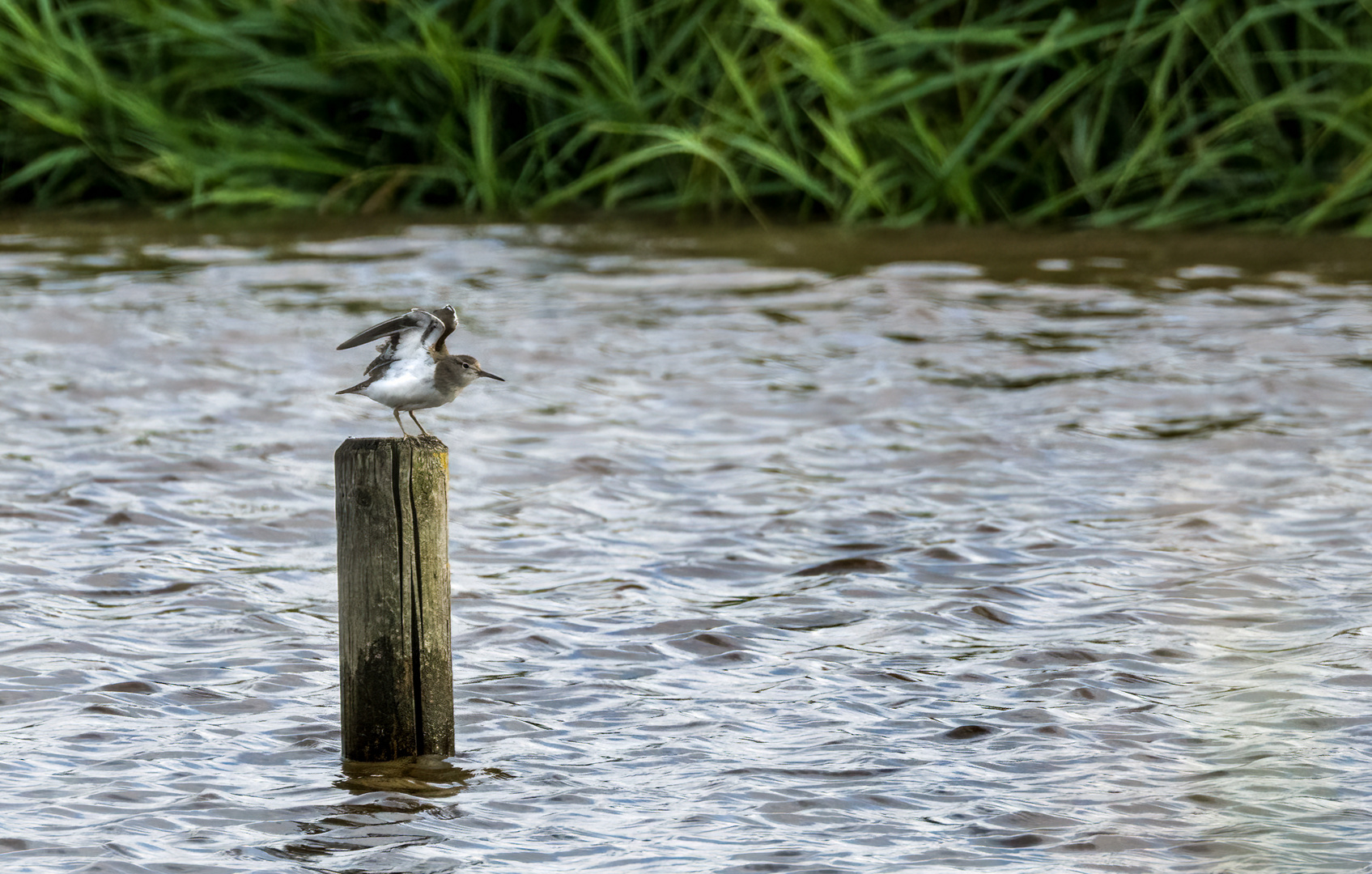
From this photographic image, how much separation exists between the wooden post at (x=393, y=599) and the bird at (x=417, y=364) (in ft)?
0.63

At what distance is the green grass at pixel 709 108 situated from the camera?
34.9 ft

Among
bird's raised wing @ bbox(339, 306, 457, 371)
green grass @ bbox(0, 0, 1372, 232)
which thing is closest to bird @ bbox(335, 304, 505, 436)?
bird's raised wing @ bbox(339, 306, 457, 371)

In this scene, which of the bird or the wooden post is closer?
the wooden post

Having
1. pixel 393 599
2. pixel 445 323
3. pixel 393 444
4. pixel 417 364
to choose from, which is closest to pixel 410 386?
pixel 417 364

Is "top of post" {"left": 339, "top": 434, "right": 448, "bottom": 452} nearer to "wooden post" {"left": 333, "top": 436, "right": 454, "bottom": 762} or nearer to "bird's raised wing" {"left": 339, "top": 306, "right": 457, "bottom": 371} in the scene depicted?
"wooden post" {"left": 333, "top": 436, "right": 454, "bottom": 762}

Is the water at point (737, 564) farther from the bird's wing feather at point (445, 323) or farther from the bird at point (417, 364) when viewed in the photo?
the bird's wing feather at point (445, 323)

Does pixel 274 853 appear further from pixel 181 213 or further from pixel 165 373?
pixel 181 213

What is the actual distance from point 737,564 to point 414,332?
6.17ft

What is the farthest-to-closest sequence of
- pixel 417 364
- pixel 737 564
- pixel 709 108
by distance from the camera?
pixel 709 108, pixel 737 564, pixel 417 364

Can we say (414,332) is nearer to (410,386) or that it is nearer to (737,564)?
(410,386)

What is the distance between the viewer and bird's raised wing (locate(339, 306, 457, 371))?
13.6 ft

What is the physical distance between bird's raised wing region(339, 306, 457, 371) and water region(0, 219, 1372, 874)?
0.93 metres

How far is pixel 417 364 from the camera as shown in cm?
417

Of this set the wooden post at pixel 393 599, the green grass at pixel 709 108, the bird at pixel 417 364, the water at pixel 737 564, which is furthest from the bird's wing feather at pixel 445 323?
the green grass at pixel 709 108
